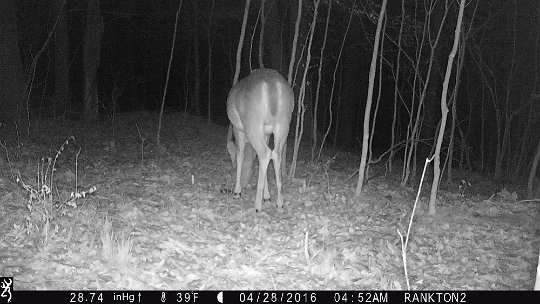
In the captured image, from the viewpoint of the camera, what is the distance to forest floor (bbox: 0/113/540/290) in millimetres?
4840

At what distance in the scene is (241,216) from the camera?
734 cm

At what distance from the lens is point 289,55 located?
56.6ft

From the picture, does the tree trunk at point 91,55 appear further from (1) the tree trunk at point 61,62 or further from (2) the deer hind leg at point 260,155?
(2) the deer hind leg at point 260,155

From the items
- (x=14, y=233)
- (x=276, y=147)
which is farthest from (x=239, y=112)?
(x=14, y=233)

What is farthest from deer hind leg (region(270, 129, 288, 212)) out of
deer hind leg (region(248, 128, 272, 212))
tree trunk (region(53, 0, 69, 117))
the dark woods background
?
tree trunk (region(53, 0, 69, 117))

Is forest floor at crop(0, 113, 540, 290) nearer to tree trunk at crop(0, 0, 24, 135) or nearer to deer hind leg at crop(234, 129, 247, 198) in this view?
deer hind leg at crop(234, 129, 247, 198)

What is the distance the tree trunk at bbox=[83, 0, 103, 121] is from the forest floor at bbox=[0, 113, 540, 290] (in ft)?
23.7

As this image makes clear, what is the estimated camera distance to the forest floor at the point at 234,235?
4840 mm

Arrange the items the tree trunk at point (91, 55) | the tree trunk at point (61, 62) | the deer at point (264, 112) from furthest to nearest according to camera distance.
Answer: the tree trunk at point (61, 62), the tree trunk at point (91, 55), the deer at point (264, 112)

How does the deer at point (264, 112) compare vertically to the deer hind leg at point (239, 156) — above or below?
above

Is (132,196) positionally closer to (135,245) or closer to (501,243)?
(135,245)

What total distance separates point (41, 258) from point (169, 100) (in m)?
35.4

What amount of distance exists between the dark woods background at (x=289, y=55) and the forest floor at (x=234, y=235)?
2.87 m

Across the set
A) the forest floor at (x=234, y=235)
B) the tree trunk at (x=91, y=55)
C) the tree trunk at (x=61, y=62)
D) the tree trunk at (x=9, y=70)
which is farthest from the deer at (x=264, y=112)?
the tree trunk at (x=61, y=62)
